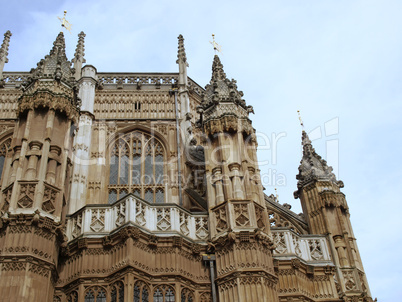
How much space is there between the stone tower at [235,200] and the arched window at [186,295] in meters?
0.84

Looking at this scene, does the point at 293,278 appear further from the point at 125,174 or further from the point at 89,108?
the point at 89,108

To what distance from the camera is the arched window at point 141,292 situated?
13227 mm

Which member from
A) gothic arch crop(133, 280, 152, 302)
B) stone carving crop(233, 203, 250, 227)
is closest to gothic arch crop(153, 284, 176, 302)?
gothic arch crop(133, 280, 152, 302)

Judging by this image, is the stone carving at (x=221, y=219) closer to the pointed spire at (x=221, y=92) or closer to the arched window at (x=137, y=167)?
the pointed spire at (x=221, y=92)

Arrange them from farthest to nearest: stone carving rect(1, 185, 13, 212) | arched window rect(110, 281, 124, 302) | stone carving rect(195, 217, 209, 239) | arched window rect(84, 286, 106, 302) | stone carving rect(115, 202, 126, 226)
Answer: stone carving rect(195, 217, 209, 239)
stone carving rect(115, 202, 126, 226)
stone carving rect(1, 185, 13, 212)
arched window rect(84, 286, 106, 302)
arched window rect(110, 281, 124, 302)

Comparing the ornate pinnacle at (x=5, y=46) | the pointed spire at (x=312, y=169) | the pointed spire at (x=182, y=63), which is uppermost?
the ornate pinnacle at (x=5, y=46)

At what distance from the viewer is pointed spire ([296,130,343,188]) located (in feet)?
65.5

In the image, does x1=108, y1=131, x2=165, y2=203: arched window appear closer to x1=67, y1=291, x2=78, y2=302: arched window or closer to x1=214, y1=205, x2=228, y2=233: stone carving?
x1=214, y1=205, x2=228, y2=233: stone carving

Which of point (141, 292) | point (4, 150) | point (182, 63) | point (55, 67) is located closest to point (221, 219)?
point (141, 292)

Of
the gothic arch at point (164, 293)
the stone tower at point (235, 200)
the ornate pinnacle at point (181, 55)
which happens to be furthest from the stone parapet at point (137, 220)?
the ornate pinnacle at point (181, 55)

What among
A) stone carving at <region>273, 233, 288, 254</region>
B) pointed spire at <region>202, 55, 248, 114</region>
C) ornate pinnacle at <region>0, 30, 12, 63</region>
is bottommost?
stone carving at <region>273, 233, 288, 254</region>

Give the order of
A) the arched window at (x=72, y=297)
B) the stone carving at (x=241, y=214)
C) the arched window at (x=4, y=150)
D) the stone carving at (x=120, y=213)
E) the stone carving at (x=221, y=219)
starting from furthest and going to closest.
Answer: the arched window at (x=4, y=150)
the stone carving at (x=221, y=219)
the stone carving at (x=241, y=214)
the stone carving at (x=120, y=213)
the arched window at (x=72, y=297)

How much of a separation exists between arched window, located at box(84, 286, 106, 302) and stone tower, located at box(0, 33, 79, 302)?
0.98 metres

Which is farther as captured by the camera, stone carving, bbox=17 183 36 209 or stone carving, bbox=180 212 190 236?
stone carving, bbox=180 212 190 236
